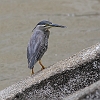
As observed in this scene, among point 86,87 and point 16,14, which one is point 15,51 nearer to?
point 16,14

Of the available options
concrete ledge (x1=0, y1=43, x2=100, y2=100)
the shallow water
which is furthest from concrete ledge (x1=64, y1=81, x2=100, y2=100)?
the shallow water

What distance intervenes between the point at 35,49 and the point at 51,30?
4368 millimetres

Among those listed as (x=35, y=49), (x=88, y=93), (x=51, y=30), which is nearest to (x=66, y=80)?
(x=88, y=93)

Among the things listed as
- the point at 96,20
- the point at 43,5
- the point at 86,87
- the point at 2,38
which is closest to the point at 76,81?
the point at 86,87

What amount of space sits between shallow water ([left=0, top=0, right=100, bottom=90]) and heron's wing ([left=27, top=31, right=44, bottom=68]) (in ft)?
8.17

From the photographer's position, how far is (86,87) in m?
2.29

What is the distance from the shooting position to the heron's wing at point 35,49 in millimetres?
3588

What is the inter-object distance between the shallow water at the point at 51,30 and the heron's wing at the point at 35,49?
2.49 meters

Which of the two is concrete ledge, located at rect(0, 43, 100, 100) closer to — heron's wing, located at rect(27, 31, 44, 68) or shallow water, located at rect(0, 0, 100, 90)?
heron's wing, located at rect(27, 31, 44, 68)

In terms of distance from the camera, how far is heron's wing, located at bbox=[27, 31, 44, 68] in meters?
3.59

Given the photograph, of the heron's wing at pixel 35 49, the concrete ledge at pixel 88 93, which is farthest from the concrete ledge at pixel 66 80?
the heron's wing at pixel 35 49

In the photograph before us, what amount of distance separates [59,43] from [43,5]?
1639 mm

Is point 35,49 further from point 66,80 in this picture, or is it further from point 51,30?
point 51,30

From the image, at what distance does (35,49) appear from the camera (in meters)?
3.64
